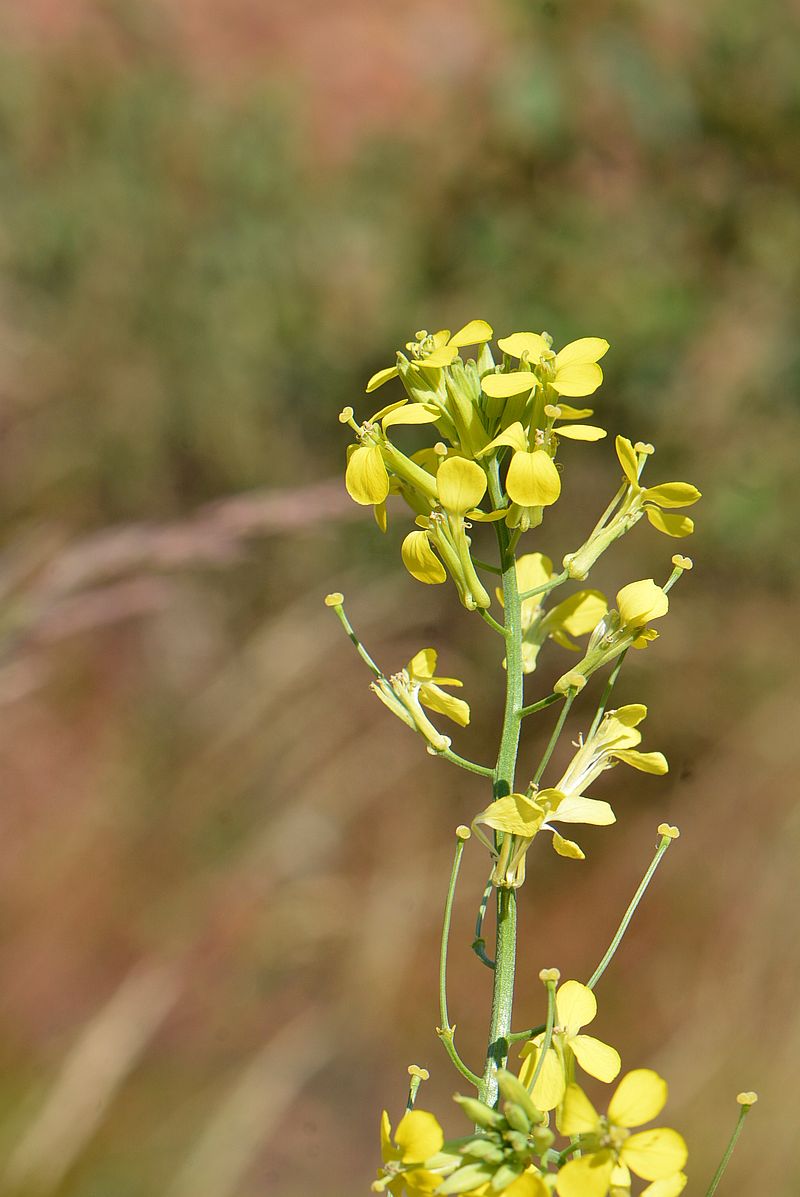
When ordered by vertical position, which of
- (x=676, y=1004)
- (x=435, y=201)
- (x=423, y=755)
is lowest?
(x=676, y=1004)

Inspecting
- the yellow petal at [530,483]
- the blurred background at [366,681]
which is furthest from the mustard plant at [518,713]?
the blurred background at [366,681]

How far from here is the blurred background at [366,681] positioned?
337 cm

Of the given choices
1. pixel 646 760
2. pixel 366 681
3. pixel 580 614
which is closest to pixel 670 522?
pixel 580 614

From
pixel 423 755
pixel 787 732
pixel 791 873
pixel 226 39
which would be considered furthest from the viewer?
pixel 226 39

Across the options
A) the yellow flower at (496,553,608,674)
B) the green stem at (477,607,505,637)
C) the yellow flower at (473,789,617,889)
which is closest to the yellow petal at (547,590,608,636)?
the yellow flower at (496,553,608,674)

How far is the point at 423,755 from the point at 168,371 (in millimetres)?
2275

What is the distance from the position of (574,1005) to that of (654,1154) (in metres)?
0.18

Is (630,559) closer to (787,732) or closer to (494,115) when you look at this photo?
(787,732)

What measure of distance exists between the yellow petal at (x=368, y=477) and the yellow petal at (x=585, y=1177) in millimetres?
634

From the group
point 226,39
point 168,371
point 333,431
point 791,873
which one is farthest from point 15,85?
point 791,873

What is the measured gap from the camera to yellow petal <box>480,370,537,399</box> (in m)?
1.07

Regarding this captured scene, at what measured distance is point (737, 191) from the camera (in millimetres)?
3992

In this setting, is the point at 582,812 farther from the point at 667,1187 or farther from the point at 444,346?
the point at 444,346

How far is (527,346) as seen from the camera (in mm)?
1128
